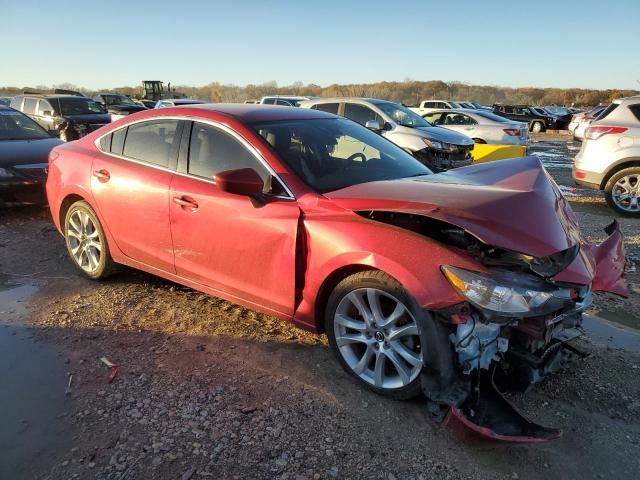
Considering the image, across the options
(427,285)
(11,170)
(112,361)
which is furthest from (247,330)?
(11,170)

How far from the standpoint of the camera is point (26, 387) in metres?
3.03

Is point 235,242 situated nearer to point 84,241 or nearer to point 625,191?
point 84,241

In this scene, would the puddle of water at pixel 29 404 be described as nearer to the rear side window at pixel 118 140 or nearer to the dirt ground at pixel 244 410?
the dirt ground at pixel 244 410

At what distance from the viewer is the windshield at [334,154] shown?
11.1 feet

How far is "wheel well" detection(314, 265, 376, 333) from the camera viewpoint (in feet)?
9.44

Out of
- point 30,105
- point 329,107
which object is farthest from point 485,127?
point 30,105

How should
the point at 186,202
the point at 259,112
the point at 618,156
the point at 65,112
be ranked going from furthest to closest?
1. the point at 65,112
2. the point at 618,156
3. the point at 259,112
4. the point at 186,202

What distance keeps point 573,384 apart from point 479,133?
12250 millimetres

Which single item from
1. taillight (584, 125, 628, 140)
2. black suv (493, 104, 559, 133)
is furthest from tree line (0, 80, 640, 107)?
taillight (584, 125, 628, 140)

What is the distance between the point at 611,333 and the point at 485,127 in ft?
37.6

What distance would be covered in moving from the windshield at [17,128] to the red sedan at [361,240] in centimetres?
457

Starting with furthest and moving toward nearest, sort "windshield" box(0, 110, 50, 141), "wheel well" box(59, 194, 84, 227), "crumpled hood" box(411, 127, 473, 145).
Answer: "crumpled hood" box(411, 127, 473, 145), "windshield" box(0, 110, 50, 141), "wheel well" box(59, 194, 84, 227)

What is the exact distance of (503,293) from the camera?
244cm

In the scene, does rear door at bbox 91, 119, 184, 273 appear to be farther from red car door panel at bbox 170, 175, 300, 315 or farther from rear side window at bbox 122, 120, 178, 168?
red car door panel at bbox 170, 175, 300, 315
